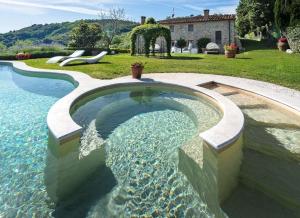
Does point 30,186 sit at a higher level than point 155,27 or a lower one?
lower

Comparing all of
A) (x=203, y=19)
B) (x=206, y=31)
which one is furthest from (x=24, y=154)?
(x=203, y=19)

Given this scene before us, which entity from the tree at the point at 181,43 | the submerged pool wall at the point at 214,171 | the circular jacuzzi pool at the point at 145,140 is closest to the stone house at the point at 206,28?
the tree at the point at 181,43

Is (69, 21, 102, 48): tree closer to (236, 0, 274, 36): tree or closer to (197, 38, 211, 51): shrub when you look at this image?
(197, 38, 211, 51): shrub

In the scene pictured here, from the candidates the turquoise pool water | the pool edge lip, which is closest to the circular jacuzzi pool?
the pool edge lip

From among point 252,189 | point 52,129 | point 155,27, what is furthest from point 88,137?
point 155,27

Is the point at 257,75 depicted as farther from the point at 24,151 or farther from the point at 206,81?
the point at 24,151

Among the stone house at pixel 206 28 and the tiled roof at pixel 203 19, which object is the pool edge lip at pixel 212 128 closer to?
the stone house at pixel 206 28

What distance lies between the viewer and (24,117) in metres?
7.04

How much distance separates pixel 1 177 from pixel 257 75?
10.4m

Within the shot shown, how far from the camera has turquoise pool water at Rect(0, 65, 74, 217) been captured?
3615 mm

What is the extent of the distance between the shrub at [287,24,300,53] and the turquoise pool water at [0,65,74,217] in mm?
18401

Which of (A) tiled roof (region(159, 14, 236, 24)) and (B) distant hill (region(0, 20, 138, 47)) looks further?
(B) distant hill (region(0, 20, 138, 47))

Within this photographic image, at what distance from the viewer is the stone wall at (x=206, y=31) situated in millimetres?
28844

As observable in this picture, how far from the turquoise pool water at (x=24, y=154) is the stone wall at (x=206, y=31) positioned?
2385cm
